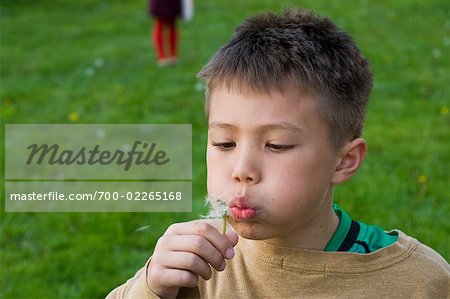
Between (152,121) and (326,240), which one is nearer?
(326,240)

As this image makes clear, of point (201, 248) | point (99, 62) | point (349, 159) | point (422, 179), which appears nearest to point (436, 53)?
point (99, 62)

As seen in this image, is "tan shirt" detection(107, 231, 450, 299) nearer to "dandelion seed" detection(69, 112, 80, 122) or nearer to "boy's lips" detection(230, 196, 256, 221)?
"boy's lips" detection(230, 196, 256, 221)

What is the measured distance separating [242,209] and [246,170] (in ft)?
0.29

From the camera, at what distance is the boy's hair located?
1736 millimetres

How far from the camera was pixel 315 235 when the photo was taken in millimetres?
1868

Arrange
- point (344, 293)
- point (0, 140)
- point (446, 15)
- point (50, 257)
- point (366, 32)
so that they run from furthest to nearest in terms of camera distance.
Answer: point (446, 15) < point (366, 32) < point (0, 140) < point (50, 257) < point (344, 293)

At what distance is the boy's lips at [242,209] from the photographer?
5.40 ft

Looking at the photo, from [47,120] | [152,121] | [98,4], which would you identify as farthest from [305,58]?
[98,4]

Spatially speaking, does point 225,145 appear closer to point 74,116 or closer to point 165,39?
point 74,116

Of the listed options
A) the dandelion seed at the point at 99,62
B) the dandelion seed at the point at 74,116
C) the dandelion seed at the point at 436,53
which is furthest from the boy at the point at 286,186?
the dandelion seed at the point at 99,62

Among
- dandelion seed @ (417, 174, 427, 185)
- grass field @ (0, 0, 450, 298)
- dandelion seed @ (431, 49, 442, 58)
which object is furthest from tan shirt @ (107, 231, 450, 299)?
dandelion seed @ (431, 49, 442, 58)

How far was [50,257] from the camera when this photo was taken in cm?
381

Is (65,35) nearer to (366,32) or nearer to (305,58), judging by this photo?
(366,32)

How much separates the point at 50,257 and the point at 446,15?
7.57 metres
